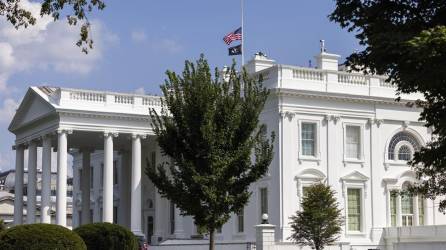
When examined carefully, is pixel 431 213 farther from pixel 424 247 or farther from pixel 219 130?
pixel 219 130

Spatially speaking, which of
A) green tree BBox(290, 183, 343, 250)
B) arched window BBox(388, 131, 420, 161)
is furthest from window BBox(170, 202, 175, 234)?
green tree BBox(290, 183, 343, 250)

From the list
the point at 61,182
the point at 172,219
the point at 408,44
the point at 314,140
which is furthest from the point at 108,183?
the point at 408,44

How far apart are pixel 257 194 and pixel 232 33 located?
981 cm

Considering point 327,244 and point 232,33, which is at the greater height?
point 232,33

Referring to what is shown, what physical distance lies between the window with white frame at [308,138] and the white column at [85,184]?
19470mm

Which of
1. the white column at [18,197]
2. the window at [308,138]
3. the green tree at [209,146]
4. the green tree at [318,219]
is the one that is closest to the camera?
the green tree at [209,146]

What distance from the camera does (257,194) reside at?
48.4m

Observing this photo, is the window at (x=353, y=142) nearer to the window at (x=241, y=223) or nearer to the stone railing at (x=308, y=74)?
the stone railing at (x=308, y=74)

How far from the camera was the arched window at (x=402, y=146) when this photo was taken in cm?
4991

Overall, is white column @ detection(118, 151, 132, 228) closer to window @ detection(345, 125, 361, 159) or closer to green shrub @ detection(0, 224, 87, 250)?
window @ detection(345, 125, 361, 159)

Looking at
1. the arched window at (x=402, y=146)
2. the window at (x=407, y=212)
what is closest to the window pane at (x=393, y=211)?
the window at (x=407, y=212)

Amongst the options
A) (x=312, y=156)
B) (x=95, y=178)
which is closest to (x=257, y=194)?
(x=312, y=156)

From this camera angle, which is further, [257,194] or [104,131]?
[104,131]

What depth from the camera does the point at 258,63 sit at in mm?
49750
